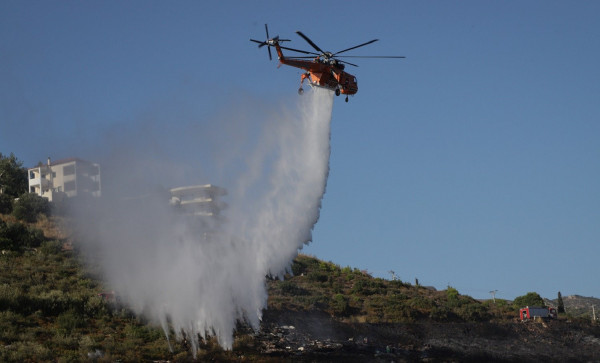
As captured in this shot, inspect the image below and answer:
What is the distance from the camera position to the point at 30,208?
2970 inches

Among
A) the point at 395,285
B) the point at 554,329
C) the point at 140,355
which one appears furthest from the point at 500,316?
the point at 140,355

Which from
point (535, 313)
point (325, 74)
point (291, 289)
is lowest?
point (535, 313)

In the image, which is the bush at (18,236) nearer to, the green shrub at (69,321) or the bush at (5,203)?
the bush at (5,203)

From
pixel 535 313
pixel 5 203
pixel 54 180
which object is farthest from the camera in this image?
pixel 54 180

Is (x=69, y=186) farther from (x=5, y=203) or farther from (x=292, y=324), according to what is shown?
(x=292, y=324)

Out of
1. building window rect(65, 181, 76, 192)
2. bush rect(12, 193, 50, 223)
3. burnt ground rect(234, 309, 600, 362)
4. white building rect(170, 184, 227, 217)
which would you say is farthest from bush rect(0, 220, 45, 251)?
burnt ground rect(234, 309, 600, 362)

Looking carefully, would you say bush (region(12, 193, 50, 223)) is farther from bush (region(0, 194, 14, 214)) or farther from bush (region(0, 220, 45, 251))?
bush (region(0, 220, 45, 251))

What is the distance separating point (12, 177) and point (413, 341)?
61.3m

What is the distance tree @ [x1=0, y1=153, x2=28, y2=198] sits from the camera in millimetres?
88312

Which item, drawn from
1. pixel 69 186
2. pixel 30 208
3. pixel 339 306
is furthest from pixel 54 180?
pixel 339 306

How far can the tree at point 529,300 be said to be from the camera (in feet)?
263

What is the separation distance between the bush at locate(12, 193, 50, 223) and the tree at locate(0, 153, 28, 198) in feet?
34.5

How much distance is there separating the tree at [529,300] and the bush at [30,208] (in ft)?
175

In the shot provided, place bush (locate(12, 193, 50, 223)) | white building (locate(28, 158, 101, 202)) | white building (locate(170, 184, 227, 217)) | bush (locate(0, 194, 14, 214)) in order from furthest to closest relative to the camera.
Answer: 1. white building (locate(28, 158, 101, 202))
2. bush (locate(0, 194, 14, 214))
3. bush (locate(12, 193, 50, 223))
4. white building (locate(170, 184, 227, 217))
